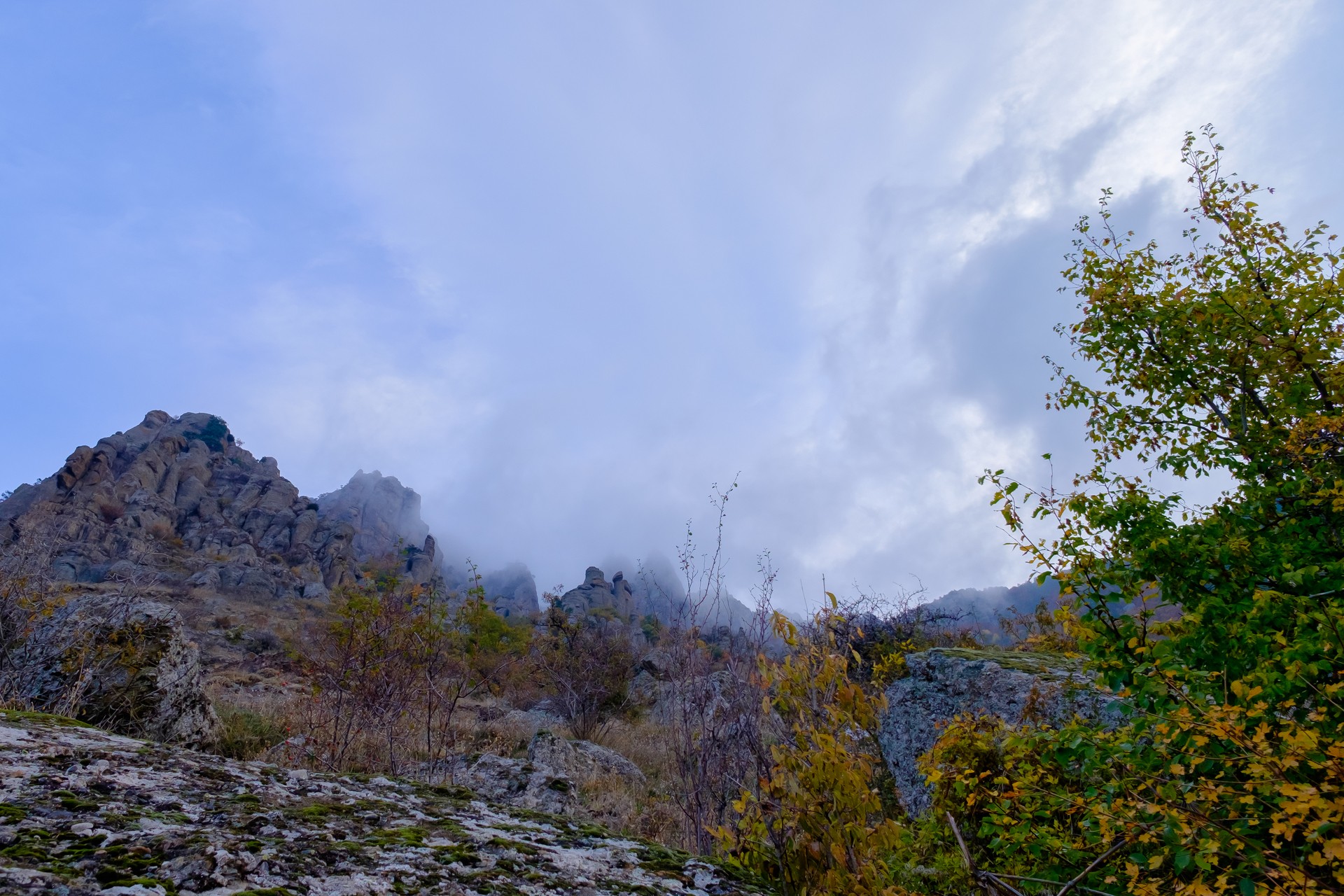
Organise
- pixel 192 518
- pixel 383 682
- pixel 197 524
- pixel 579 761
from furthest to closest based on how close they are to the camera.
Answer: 1. pixel 192 518
2. pixel 197 524
3. pixel 579 761
4. pixel 383 682

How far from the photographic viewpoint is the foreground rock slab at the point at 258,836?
1.53m

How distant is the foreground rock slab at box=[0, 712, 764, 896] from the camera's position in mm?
1534

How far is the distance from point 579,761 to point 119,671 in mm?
Result: 5580

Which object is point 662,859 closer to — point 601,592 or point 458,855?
point 458,855

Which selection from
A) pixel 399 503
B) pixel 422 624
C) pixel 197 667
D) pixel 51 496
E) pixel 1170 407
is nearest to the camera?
pixel 1170 407

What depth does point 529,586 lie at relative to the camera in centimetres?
11256

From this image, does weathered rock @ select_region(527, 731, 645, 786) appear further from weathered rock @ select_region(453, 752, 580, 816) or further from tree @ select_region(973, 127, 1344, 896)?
tree @ select_region(973, 127, 1344, 896)

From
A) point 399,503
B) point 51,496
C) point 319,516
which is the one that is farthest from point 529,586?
point 51,496

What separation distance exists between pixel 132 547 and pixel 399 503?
2528 inches

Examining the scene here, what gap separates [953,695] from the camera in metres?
6.36

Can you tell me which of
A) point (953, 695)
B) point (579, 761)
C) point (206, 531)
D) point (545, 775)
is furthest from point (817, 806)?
point (206, 531)

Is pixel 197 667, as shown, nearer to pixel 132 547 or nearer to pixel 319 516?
pixel 132 547

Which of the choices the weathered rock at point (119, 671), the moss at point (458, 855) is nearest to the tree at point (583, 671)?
the weathered rock at point (119, 671)

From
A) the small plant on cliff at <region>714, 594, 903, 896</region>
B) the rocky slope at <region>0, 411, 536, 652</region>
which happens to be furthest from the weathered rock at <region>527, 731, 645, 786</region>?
the rocky slope at <region>0, 411, 536, 652</region>
